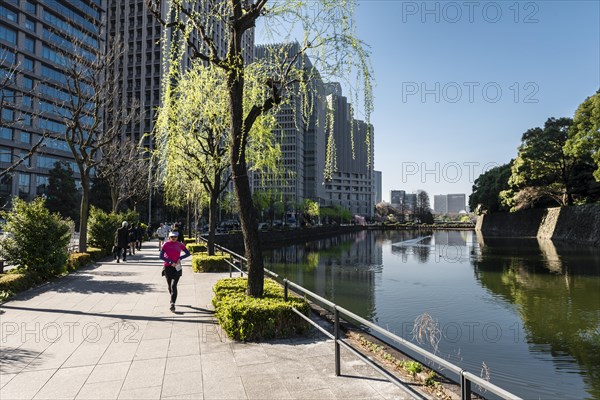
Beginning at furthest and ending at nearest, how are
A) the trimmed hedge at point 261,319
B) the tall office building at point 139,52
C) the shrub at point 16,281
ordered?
the tall office building at point 139,52
the shrub at point 16,281
the trimmed hedge at point 261,319

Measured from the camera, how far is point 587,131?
32844 mm

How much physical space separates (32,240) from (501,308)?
15306 millimetres

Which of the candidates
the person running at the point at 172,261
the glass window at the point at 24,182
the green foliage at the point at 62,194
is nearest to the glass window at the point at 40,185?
the glass window at the point at 24,182

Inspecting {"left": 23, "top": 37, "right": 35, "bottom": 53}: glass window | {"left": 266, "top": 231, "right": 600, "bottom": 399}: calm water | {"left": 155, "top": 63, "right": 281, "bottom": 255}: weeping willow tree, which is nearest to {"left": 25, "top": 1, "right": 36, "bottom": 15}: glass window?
{"left": 23, "top": 37, "right": 35, "bottom": 53}: glass window

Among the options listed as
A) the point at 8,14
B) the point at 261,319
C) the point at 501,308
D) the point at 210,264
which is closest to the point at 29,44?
the point at 8,14

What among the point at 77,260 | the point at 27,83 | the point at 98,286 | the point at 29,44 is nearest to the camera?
the point at 98,286

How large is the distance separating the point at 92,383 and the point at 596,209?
45.8 metres

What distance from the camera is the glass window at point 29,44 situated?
56719 mm

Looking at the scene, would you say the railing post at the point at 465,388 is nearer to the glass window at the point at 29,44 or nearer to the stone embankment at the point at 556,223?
the stone embankment at the point at 556,223

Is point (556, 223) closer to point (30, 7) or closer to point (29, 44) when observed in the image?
point (29, 44)

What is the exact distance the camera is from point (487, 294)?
16.1 meters

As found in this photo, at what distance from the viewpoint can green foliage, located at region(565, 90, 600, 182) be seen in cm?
3064

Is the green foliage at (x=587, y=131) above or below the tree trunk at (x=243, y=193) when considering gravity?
above

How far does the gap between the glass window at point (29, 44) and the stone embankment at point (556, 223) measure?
2858 inches
